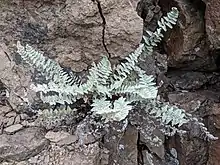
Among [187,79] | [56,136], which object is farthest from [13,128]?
[187,79]

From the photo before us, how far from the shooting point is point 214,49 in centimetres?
207

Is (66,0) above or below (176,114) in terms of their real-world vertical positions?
above

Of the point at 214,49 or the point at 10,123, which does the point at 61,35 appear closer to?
the point at 10,123

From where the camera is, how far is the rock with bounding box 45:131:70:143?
6.14 feet

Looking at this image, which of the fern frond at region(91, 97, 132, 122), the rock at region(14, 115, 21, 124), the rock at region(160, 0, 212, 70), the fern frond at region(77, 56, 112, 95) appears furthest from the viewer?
the rock at region(160, 0, 212, 70)

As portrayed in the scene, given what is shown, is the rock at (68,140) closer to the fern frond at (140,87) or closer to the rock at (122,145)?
the rock at (122,145)

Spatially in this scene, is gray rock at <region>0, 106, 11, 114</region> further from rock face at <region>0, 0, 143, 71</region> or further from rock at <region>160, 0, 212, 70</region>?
rock at <region>160, 0, 212, 70</region>

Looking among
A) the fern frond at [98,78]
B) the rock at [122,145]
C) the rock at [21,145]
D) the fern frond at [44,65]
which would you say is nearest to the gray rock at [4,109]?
the rock at [21,145]

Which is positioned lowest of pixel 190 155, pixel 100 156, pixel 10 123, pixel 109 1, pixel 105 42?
pixel 190 155

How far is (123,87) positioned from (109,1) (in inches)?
15.7

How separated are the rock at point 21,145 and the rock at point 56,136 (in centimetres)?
3

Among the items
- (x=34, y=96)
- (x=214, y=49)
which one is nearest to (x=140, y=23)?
(x=214, y=49)

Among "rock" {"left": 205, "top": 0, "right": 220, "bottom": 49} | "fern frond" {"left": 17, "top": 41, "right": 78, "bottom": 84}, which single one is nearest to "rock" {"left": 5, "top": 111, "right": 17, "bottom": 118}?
"fern frond" {"left": 17, "top": 41, "right": 78, "bottom": 84}

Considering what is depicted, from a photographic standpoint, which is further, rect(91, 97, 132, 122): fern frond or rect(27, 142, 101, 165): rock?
rect(27, 142, 101, 165): rock
